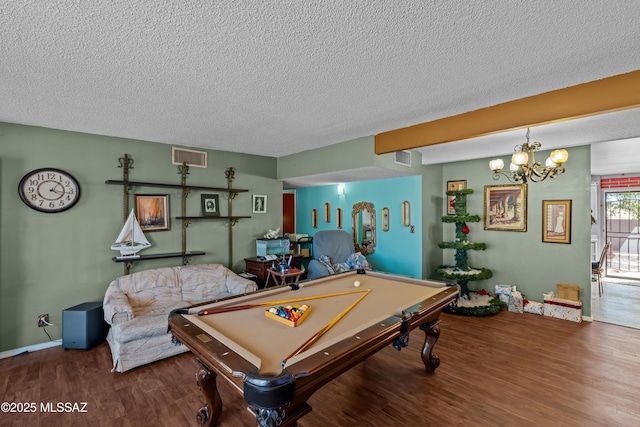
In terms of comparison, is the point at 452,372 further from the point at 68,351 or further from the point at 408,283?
the point at 68,351

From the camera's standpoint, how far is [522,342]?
3.35 metres

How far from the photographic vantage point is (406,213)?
5133 millimetres

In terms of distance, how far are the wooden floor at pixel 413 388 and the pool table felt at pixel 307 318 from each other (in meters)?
0.77

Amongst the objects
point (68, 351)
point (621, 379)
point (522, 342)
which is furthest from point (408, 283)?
point (68, 351)

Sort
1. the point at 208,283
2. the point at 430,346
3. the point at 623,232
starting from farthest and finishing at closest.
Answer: the point at 623,232, the point at 208,283, the point at 430,346

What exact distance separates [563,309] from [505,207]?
170 centimetres

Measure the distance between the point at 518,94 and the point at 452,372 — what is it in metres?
2.60

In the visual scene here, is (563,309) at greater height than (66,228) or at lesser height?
lesser

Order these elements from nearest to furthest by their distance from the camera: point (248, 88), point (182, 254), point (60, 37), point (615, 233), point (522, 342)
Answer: point (60, 37) < point (248, 88) < point (522, 342) < point (182, 254) < point (615, 233)

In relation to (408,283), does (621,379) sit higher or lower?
lower

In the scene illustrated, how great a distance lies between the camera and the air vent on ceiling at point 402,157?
4305 mm

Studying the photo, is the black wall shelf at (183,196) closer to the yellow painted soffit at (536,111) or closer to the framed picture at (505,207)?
the yellow painted soffit at (536,111)

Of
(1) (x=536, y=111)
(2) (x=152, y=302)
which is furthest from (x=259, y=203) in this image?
(1) (x=536, y=111)

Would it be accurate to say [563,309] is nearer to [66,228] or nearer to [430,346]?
[430,346]
